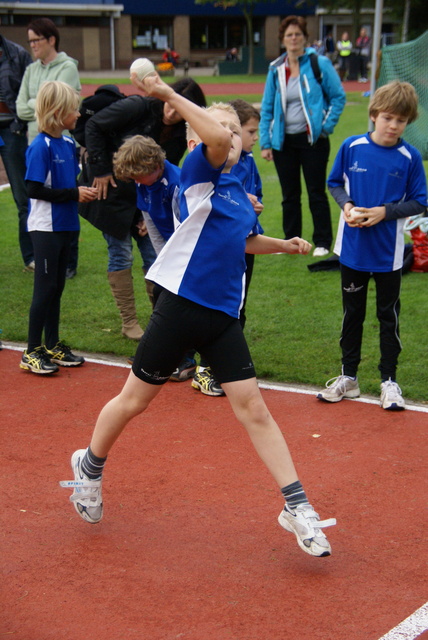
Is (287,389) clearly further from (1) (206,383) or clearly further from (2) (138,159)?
(2) (138,159)

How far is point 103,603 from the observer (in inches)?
132

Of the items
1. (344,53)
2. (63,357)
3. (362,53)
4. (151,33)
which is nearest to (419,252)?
(63,357)

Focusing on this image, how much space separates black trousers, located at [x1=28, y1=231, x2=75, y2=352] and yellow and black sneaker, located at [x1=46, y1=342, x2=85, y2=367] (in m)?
0.16

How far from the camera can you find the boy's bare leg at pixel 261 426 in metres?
3.64

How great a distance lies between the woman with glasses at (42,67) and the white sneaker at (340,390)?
432 centimetres

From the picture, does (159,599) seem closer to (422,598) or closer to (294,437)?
(422,598)

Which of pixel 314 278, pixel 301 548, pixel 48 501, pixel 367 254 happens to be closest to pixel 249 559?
pixel 301 548

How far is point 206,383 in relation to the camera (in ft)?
18.9

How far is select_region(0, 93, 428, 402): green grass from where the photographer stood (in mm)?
6195

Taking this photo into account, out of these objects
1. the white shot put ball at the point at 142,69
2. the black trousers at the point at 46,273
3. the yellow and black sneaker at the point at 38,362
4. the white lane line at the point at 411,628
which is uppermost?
the white shot put ball at the point at 142,69

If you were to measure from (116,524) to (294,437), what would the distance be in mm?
1442

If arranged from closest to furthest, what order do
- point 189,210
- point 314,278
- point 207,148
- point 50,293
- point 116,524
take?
point 207,148, point 189,210, point 116,524, point 50,293, point 314,278

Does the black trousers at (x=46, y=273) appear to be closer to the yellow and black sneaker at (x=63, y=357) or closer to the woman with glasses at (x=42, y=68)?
the yellow and black sneaker at (x=63, y=357)

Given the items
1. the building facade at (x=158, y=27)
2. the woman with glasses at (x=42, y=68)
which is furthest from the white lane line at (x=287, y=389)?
the building facade at (x=158, y=27)
